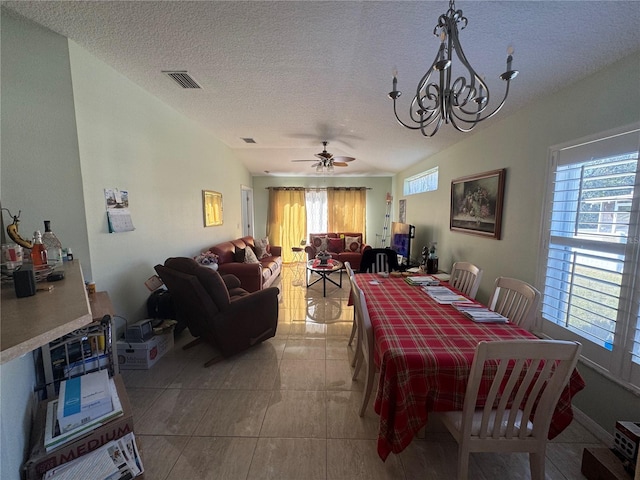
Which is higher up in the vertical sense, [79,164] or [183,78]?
[183,78]

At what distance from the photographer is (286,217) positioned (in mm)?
6957

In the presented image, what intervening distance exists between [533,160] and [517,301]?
1.19 meters

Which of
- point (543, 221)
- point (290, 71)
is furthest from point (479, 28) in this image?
point (543, 221)

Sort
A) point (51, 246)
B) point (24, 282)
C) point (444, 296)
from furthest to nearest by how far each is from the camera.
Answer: point (444, 296) → point (51, 246) → point (24, 282)

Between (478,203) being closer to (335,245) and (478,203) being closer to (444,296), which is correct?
(444,296)

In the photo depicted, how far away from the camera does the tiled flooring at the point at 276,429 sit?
4.69ft

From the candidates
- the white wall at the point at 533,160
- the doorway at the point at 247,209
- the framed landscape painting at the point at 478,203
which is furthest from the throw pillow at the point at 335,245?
the framed landscape painting at the point at 478,203

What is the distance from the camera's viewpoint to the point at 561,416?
1.24 metres

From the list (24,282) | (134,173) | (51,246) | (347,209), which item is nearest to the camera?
(24,282)

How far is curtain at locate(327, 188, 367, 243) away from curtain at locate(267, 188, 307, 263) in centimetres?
74

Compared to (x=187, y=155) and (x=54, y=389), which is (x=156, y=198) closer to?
(x=187, y=155)

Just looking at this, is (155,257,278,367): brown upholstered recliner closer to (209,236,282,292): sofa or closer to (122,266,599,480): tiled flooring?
(122,266,599,480): tiled flooring

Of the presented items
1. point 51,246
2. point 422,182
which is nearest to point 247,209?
point 422,182

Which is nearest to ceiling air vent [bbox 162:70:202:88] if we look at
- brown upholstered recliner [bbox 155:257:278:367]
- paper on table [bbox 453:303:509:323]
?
brown upholstered recliner [bbox 155:257:278:367]
